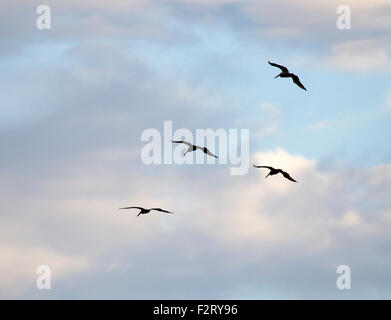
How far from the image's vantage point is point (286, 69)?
11500 centimetres
